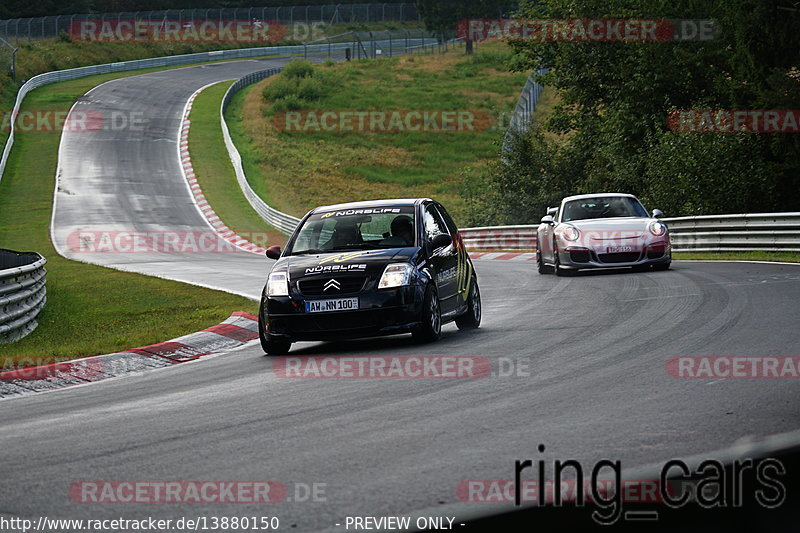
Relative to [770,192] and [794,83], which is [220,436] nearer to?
[794,83]

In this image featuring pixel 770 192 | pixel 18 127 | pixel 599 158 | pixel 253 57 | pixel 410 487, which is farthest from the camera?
pixel 253 57

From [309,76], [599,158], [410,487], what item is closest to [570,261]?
[410,487]

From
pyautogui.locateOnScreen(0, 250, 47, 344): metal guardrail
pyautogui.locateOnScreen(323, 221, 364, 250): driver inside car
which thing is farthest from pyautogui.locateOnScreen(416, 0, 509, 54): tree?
pyautogui.locateOnScreen(323, 221, 364, 250): driver inside car

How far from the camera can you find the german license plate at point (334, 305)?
10883 millimetres

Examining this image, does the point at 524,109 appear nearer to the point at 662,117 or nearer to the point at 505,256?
the point at 662,117

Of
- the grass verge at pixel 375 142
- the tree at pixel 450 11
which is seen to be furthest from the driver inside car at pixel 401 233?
the tree at pixel 450 11

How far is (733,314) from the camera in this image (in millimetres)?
12156

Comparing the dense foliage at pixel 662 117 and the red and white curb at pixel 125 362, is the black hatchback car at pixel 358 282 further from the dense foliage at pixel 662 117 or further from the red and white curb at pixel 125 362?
the dense foliage at pixel 662 117

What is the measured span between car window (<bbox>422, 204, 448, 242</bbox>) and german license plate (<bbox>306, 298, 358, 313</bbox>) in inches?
63.0

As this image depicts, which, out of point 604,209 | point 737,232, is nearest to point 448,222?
point 604,209

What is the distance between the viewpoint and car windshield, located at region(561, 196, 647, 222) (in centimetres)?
2030

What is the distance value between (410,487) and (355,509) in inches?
16.5

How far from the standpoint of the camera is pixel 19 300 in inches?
543

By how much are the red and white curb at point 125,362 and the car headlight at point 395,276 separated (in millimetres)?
2297
